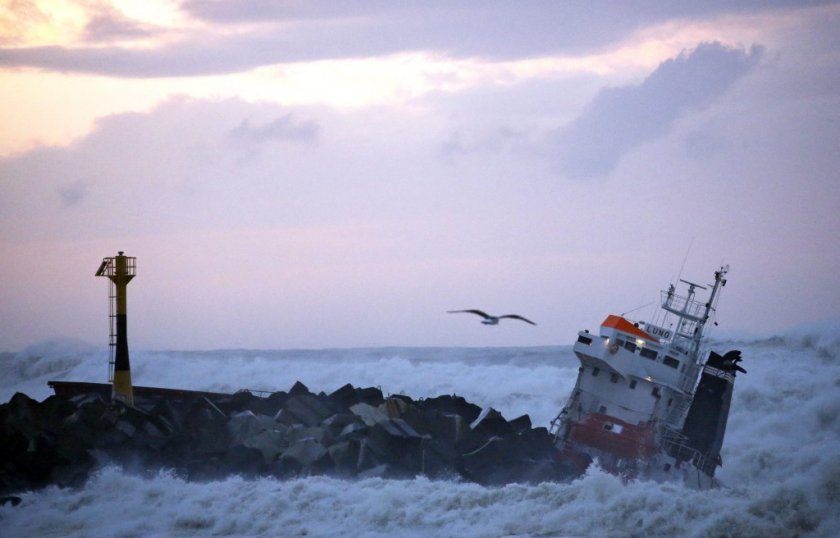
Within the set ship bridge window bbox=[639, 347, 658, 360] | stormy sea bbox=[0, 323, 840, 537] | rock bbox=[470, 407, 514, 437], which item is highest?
ship bridge window bbox=[639, 347, 658, 360]

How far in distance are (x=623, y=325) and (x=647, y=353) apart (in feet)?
3.05

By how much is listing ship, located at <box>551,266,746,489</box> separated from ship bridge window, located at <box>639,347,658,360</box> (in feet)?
0.08

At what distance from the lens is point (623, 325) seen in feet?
94.5

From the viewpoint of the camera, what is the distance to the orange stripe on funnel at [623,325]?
28750 mm

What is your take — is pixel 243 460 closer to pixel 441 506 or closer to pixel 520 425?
pixel 441 506

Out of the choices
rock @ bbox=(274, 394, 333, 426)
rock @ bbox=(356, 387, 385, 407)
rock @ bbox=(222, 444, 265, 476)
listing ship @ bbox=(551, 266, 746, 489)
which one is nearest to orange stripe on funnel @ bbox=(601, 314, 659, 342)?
listing ship @ bbox=(551, 266, 746, 489)

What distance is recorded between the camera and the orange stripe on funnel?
2875 cm

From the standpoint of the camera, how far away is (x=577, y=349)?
28.7 m

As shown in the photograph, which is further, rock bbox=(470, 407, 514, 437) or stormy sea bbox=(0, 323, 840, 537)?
rock bbox=(470, 407, 514, 437)

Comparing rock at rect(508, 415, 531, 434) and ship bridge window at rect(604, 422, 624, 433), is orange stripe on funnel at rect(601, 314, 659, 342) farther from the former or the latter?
rock at rect(508, 415, 531, 434)

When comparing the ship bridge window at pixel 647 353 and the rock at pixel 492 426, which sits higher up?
the ship bridge window at pixel 647 353

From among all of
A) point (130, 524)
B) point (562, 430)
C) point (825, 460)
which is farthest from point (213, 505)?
point (825, 460)

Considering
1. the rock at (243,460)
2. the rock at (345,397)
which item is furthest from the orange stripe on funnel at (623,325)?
the rock at (243,460)

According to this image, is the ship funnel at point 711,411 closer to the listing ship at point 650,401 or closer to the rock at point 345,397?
the listing ship at point 650,401
